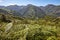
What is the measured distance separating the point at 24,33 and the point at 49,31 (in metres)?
2.67

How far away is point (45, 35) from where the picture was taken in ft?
38.7

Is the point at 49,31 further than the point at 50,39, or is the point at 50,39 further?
the point at 49,31

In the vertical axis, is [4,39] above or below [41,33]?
below

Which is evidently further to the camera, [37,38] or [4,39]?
[4,39]

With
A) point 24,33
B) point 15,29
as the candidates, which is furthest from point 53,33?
point 15,29

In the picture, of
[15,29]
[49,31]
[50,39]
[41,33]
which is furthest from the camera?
[15,29]

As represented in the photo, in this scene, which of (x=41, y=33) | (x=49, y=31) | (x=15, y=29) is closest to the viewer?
(x=41, y=33)

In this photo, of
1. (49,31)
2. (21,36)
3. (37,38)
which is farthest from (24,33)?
(49,31)

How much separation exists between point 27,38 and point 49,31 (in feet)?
8.36

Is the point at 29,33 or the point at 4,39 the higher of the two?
the point at 29,33

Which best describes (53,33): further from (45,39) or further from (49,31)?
(45,39)

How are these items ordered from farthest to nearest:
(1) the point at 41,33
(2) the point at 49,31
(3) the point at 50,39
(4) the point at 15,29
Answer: (4) the point at 15,29 < (2) the point at 49,31 < (1) the point at 41,33 < (3) the point at 50,39

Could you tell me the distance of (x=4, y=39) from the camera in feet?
40.6

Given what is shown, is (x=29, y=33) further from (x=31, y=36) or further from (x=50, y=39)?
(x=50, y=39)
